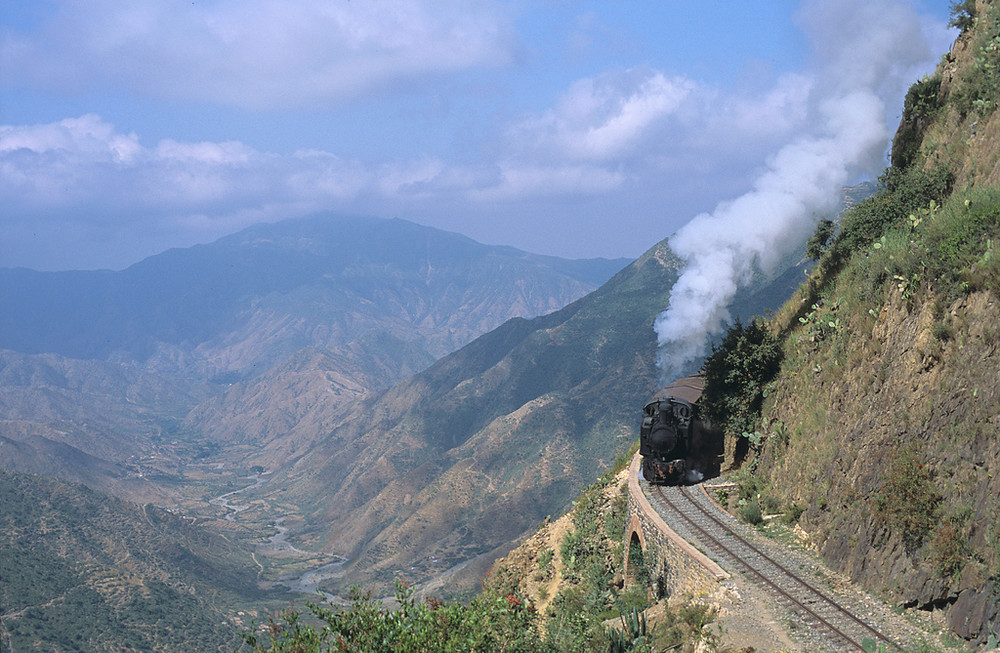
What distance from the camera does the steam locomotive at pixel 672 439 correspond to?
29.3 metres

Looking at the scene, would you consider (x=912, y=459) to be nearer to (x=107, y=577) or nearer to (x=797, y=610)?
(x=797, y=610)

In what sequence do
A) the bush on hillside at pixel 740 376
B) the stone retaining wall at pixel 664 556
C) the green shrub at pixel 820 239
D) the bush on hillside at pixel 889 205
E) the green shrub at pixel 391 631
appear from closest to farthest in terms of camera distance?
the green shrub at pixel 391 631 < the stone retaining wall at pixel 664 556 < the bush on hillside at pixel 889 205 < the bush on hillside at pixel 740 376 < the green shrub at pixel 820 239

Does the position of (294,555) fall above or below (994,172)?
below

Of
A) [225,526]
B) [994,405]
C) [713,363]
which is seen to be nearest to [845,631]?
[994,405]

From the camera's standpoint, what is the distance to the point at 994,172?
21.1m

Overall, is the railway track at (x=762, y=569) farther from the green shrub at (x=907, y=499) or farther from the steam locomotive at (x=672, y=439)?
the green shrub at (x=907, y=499)

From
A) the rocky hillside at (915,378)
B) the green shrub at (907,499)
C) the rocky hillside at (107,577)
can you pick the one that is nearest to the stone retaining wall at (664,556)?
the rocky hillside at (915,378)

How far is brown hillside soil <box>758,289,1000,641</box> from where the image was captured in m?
14.9

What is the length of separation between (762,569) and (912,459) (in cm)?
481

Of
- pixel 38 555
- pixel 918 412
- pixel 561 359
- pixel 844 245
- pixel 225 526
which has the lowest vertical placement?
pixel 225 526

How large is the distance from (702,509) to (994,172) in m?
13.3

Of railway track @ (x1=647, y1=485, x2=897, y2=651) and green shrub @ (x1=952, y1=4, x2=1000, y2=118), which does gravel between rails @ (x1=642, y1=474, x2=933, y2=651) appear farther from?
green shrub @ (x1=952, y1=4, x2=1000, y2=118)

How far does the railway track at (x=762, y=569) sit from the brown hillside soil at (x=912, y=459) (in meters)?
1.24

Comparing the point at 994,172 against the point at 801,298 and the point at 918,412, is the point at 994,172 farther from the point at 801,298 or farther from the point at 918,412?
the point at 801,298
